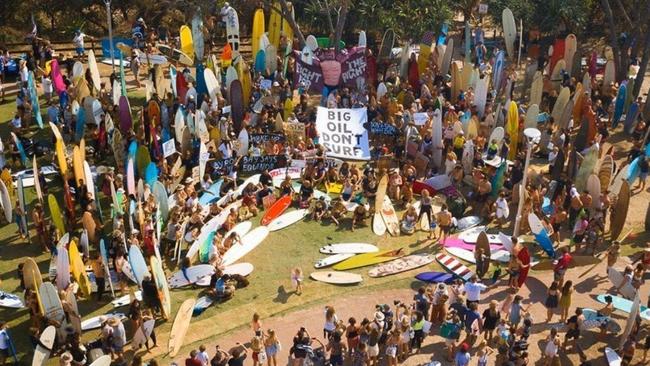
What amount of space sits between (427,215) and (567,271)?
3514 millimetres

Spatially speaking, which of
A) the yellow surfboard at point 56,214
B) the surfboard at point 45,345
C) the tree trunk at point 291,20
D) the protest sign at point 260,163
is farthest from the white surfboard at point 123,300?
the tree trunk at point 291,20

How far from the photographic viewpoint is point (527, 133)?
569 inches

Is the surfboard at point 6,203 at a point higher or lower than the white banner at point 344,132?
lower

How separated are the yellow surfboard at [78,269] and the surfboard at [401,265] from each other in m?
6.08

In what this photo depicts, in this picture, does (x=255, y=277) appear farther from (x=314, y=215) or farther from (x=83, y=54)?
(x=83, y=54)

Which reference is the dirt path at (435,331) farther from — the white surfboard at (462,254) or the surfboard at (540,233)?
the white surfboard at (462,254)

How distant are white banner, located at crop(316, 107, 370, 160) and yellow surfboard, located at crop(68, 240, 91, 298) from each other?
27.2 ft

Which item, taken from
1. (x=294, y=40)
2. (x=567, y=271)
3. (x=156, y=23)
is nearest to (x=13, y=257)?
(x=567, y=271)

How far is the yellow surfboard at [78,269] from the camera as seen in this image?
14.0m

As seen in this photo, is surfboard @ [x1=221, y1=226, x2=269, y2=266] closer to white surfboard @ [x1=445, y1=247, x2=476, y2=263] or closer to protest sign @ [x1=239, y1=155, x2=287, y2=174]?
protest sign @ [x1=239, y1=155, x2=287, y2=174]

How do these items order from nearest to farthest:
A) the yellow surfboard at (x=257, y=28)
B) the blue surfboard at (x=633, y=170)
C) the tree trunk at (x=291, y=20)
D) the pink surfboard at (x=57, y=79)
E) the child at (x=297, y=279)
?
1. the child at (x=297, y=279)
2. the blue surfboard at (x=633, y=170)
3. the pink surfboard at (x=57, y=79)
4. the tree trunk at (x=291, y=20)
5. the yellow surfboard at (x=257, y=28)

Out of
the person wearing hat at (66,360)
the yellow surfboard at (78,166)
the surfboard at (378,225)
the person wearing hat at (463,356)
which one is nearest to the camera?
the person wearing hat at (66,360)

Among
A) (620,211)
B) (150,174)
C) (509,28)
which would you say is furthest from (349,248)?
(509,28)

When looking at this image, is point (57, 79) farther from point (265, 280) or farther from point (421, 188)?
point (421, 188)
